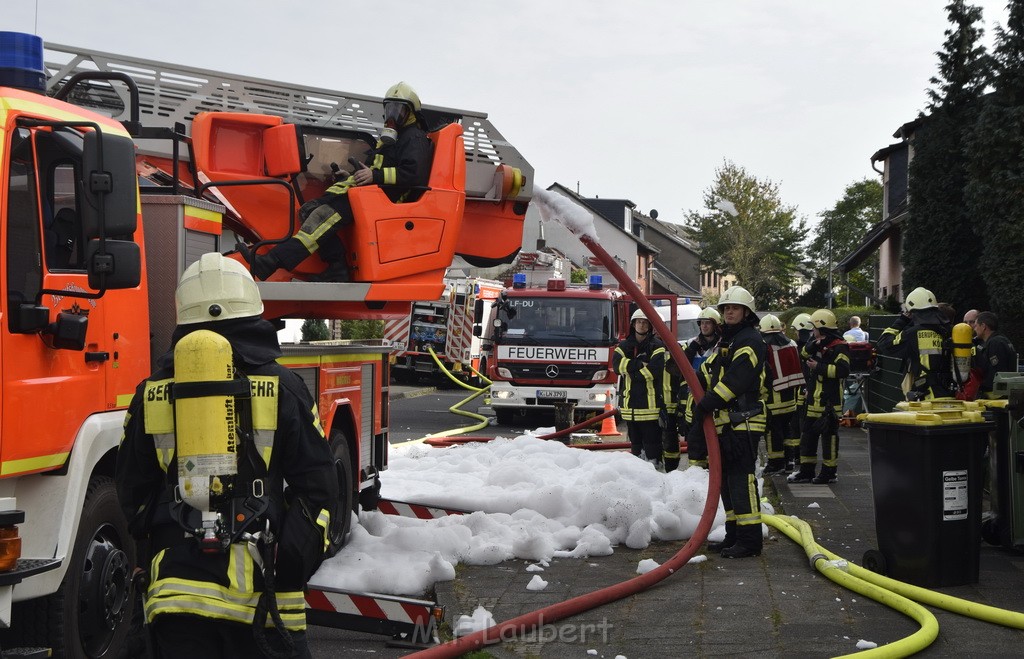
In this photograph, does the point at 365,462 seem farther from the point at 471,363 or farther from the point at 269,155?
the point at 471,363

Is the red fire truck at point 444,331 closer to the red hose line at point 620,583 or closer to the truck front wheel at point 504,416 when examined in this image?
the truck front wheel at point 504,416

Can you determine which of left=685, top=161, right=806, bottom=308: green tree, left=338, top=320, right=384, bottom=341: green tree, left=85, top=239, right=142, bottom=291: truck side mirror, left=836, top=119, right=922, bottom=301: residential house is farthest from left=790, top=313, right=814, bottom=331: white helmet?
left=685, top=161, right=806, bottom=308: green tree

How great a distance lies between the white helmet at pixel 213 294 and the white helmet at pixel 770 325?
9383mm

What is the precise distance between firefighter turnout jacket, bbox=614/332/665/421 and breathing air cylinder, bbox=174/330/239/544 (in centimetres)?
897

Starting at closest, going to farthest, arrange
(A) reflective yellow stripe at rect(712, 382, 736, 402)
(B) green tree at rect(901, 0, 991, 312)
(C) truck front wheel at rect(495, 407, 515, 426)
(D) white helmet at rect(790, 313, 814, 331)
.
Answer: (A) reflective yellow stripe at rect(712, 382, 736, 402)
(D) white helmet at rect(790, 313, 814, 331)
(C) truck front wheel at rect(495, 407, 515, 426)
(B) green tree at rect(901, 0, 991, 312)

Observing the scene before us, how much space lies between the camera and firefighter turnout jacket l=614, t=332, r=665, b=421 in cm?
1216

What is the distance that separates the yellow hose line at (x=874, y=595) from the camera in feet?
17.8

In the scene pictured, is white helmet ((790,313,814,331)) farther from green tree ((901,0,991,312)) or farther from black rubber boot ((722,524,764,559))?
green tree ((901,0,991,312))

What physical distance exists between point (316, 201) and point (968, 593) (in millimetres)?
4616

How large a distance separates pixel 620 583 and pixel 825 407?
5.51m

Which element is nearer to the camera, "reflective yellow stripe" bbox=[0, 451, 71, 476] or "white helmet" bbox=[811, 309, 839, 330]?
"reflective yellow stripe" bbox=[0, 451, 71, 476]

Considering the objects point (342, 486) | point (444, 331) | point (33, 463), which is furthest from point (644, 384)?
point (444, 331)

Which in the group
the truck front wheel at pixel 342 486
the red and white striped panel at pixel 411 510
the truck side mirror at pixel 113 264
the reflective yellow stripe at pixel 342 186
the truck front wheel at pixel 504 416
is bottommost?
the truck front wheel at pixel 504 416

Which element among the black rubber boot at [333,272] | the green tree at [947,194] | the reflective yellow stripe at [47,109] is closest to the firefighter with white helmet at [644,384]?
the black rubber boot at [333,272]
